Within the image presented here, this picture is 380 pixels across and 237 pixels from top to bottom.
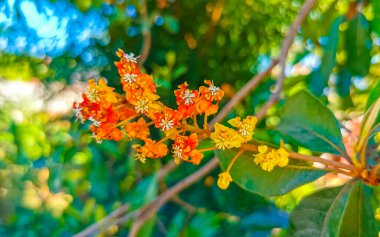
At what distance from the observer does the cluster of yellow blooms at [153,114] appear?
1.28ft

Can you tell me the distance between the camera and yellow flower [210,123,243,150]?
41 centimetres

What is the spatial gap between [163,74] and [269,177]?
26.5 inches

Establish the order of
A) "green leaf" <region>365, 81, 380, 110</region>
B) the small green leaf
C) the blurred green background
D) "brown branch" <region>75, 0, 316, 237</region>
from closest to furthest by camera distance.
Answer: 1. "green leaf" <region>365, 81, 380, 110</region>
2. "brown branch" <region>75, 0, 316, 237</region>
3. the blurred green background
4. the small green leaf

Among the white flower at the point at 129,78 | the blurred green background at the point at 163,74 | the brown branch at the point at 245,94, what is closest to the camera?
the white flower at the point at 129,78

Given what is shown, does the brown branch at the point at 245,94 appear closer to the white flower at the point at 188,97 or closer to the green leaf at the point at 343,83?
the green leaf at the point at 343,83

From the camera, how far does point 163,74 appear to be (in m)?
1.15

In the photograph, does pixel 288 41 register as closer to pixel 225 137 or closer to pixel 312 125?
pixel 312 125

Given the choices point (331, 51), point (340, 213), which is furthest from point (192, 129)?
point (331, 51)

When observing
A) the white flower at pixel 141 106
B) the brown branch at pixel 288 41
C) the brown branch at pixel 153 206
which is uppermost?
the brown branch at pixel 288 41

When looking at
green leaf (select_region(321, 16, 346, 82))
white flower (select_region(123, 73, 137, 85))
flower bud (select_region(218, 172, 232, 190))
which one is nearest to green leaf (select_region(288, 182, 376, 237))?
flower bud (select_region(218, 172, 232, 190))

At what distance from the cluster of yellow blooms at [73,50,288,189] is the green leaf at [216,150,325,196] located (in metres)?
0.07

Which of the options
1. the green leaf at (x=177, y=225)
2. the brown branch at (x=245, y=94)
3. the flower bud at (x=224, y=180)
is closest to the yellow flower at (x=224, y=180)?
the flower bud at (x=224, y=180)

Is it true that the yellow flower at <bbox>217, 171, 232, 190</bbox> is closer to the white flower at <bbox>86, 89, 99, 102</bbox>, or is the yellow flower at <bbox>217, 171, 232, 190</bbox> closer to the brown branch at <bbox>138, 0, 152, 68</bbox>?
the white flower at <bbox>86, 89, 99, 102</bbox>

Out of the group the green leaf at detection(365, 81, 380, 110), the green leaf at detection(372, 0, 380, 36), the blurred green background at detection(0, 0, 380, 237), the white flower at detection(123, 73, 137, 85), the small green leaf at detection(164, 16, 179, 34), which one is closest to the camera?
the white flower at detection(123, 73, 137, 85)
